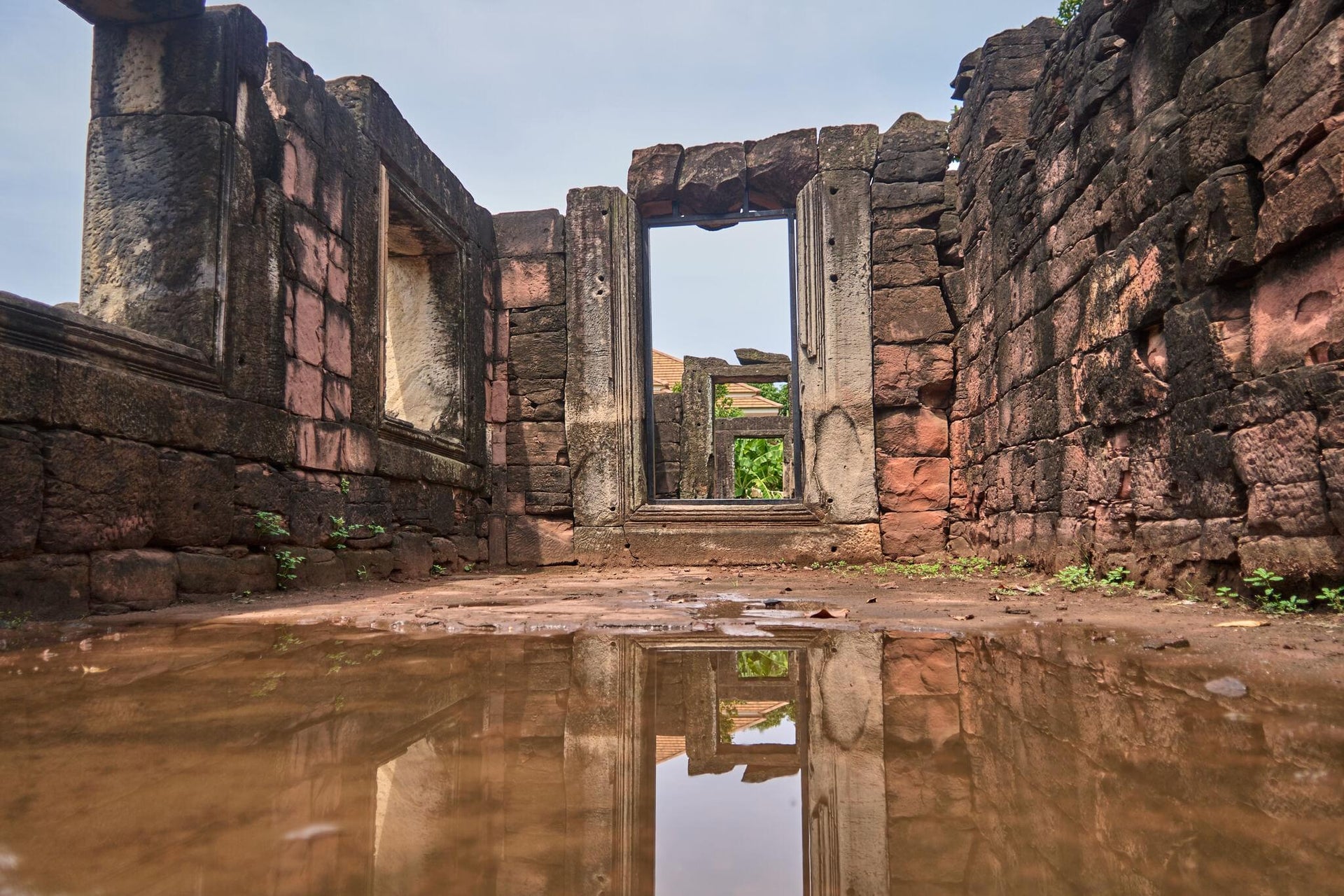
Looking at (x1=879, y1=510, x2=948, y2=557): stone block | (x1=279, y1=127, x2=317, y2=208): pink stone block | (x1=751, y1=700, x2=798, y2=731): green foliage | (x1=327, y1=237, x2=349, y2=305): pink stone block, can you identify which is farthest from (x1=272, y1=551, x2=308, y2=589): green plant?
(x1=879, y1=510, x2=948, y2=557): stone block

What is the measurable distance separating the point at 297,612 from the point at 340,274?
2930 millimetres

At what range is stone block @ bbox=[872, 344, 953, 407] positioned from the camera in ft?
23.3

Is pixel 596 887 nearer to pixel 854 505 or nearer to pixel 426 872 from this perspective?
pixel 426 872

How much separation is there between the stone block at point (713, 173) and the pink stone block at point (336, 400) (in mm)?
3719

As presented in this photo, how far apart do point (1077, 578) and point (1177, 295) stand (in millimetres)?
1479

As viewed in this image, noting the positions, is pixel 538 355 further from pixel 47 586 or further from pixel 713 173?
pixel 47 586

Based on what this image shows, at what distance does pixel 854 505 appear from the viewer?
7145 mm

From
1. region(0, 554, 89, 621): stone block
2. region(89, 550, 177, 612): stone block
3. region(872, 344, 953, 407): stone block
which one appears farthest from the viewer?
region(872, 344, 953, 407): stone block

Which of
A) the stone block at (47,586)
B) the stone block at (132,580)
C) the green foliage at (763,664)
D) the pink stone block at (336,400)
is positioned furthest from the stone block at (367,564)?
the green foliage at (763,664)

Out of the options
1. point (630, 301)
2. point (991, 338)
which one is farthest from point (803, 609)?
point (630, 301)

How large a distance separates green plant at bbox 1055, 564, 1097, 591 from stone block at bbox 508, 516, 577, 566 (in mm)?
4276

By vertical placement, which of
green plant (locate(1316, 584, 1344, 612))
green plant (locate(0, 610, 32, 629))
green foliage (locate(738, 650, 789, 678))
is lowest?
green foliage (locate(738, 650, 789, 678))

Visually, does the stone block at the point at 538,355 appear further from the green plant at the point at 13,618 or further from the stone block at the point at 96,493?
the green plant at the point at 13,618

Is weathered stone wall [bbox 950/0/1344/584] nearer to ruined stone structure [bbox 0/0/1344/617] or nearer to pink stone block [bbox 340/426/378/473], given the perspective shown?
ruined stone structure [bbox 0/0/1344/617]
